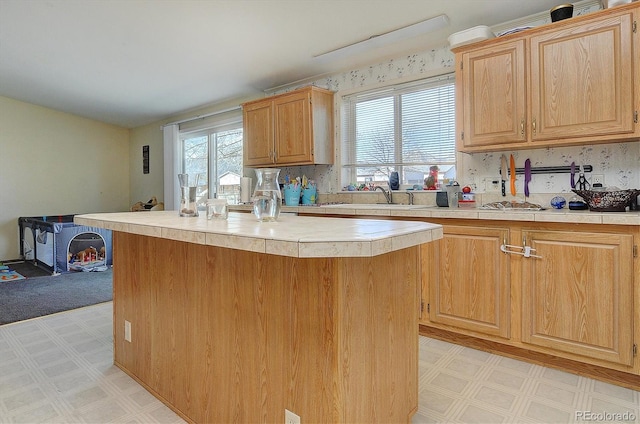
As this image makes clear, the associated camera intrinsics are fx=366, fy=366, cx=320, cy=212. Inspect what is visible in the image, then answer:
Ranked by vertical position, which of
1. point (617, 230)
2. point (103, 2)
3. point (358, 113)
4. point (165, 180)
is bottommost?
point (617, 230)

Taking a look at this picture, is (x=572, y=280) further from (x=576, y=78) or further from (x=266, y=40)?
(x=266, y=40)

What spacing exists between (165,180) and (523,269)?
543cm

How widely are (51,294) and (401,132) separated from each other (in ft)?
13.1

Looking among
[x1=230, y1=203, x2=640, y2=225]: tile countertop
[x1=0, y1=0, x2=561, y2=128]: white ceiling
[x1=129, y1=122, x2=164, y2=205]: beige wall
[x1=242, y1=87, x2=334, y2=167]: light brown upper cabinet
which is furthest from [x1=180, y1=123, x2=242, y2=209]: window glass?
[x1=230, y1=203, x2=640, y2=225]: tile countertop

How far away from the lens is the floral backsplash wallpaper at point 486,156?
7.93 ft

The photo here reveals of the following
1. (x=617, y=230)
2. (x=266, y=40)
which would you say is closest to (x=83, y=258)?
(x=266, y=40)

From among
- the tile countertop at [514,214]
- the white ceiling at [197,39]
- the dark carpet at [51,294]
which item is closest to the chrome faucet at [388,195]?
the tile countertop at [514,214]

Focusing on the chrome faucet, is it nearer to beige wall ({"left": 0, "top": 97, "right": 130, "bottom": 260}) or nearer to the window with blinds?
the window with blinds

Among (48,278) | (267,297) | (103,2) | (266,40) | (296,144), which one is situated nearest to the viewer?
(267,297)

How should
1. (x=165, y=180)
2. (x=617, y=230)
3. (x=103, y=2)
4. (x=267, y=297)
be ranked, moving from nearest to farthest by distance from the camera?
(x=267, y=297) < (x=617, y=230) < (x=103, y=2) < (x=165, y=180)

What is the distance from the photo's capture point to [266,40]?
334cm

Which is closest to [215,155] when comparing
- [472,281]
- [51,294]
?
[51,294]

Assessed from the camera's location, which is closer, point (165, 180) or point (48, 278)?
point (48, 278)

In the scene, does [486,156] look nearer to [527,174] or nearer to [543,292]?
[527,174]
